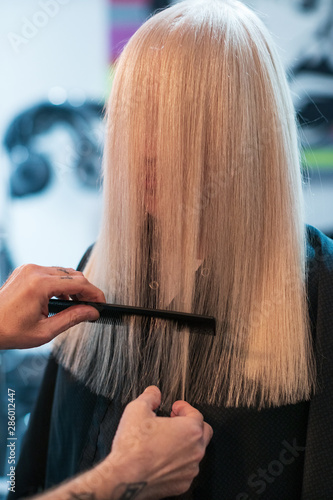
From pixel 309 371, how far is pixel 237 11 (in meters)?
0.60

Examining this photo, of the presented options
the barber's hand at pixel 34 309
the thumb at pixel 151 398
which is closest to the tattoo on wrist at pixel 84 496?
the thumb at pixel 151 398

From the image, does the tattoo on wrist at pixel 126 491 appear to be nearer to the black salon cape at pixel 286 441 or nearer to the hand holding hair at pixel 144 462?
the hand holding hair at pixel 144 462

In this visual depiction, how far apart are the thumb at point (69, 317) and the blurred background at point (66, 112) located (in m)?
1.01

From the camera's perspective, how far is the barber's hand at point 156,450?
583 mm

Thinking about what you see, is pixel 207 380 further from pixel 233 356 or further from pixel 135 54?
pixel 135 54

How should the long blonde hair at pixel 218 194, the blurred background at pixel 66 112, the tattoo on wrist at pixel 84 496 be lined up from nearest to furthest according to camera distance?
the tattoo on wrist at pixel 84 496
the long blonde hair at pixel 218 194
the blurred background at pixel 66 112

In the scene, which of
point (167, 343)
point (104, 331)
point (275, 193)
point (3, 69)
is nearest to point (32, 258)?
point (3, 69)

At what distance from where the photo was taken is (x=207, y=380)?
0.73 meters

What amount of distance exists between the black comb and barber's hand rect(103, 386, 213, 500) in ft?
0.45

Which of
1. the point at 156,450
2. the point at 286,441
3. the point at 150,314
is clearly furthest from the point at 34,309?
the point at 286,441

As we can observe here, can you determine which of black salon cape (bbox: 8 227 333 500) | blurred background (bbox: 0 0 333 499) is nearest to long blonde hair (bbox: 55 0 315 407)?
black salon cape (bbox: 8 227 333 500)

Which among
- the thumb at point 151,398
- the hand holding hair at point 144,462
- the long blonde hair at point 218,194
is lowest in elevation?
the hand holding hair at point 144,462

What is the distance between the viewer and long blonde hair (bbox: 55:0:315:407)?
68 cm

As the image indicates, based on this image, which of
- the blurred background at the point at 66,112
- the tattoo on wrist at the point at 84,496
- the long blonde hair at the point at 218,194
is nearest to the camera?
the tattoo on wrist at the point at 84,496
